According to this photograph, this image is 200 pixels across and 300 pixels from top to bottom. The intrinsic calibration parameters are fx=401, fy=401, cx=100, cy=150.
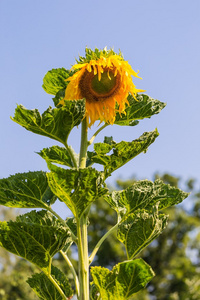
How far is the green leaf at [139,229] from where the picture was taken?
2225 millimetres

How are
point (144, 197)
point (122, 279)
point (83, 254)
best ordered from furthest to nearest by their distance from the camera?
1. point (144, 197)
2. point (83, 254)
3. point (122, 279)

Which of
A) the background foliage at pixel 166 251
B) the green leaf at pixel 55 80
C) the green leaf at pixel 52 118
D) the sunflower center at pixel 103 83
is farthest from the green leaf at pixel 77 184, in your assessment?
the background foliage at pixel 166 251

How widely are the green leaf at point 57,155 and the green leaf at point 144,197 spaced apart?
1.29ft

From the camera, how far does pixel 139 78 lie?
235cm

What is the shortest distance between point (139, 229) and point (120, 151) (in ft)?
1.56

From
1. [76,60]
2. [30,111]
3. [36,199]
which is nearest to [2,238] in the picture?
[36,199]

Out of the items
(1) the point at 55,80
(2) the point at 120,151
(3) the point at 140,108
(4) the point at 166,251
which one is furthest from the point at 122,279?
(4) the point at 166,251

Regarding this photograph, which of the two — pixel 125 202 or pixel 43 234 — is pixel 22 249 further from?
pixel 125 202

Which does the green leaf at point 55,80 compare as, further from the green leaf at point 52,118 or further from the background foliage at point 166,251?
the background foliage at point 166,251

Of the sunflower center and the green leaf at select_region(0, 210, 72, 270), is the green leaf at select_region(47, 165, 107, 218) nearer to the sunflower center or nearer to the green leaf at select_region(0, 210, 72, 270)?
the green leaf at select_region(0, 210, 72, 270)

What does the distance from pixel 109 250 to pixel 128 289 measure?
14.1 metres

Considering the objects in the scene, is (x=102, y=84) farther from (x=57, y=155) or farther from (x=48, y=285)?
(x=48, y=285)

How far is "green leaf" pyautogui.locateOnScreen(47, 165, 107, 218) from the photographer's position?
191cm

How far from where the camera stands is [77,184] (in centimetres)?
196
